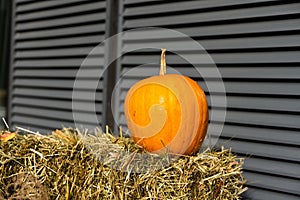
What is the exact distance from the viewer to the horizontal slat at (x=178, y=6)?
2689 millimetres

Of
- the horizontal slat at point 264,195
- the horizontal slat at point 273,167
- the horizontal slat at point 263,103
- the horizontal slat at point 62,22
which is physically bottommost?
the horizontal slat at point 264,195

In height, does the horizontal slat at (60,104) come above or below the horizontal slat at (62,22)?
below

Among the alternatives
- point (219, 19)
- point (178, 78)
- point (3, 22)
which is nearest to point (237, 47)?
point (219, 19)

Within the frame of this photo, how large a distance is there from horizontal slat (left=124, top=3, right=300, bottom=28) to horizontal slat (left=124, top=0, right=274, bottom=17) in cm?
3

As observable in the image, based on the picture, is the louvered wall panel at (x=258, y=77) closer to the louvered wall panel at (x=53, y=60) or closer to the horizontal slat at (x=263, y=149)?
the horizontal slat at (x=263, y=149)

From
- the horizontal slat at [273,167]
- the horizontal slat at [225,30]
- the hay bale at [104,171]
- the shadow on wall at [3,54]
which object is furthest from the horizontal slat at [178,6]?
the shadow on wall at [3,54]

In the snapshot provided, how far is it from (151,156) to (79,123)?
75.6 inches

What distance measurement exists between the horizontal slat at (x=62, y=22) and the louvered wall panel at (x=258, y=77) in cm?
83

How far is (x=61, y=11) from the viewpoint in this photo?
13.3 feet

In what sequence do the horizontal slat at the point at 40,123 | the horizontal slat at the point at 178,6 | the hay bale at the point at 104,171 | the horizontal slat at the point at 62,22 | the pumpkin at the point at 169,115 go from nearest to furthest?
1. the hay bale at the point at 104,171
2. the pumpkin at the point at 169,115
3. the horizontal slat at the point at 178,6
4. the horizontal slat at the point at 62,22
5. the horizontal slat at the point at 40,123

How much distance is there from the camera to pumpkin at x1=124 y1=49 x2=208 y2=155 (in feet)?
6.74

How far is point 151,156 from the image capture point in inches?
77.2

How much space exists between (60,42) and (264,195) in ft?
7.09

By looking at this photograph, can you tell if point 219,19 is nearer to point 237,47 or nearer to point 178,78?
point 237,47
